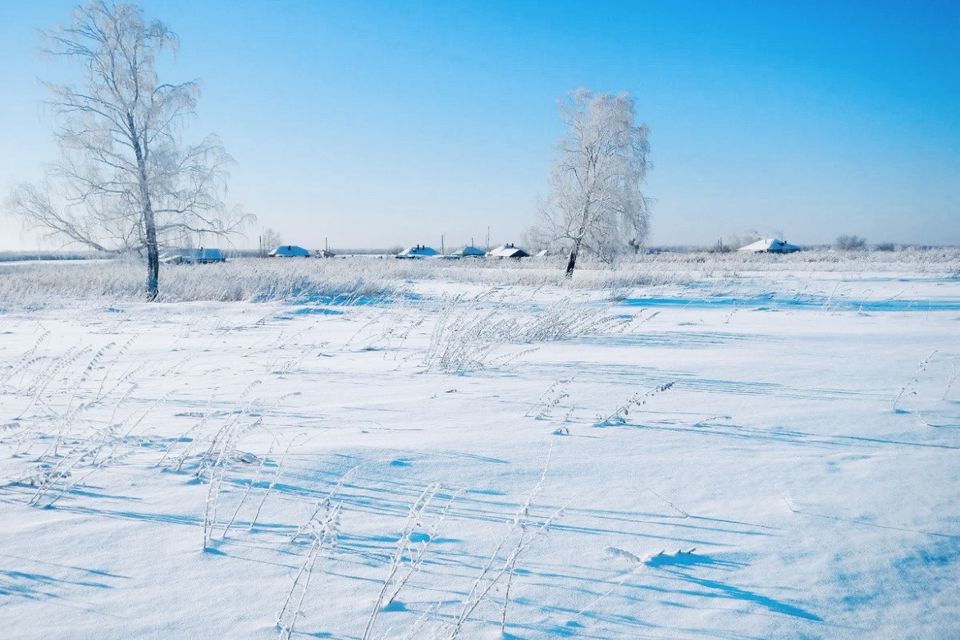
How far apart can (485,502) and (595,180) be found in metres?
20.8

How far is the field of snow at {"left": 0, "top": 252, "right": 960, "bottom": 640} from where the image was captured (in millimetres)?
1379

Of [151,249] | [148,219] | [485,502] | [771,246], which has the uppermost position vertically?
[771,246]

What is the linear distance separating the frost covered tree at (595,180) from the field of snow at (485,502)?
17.1 meters

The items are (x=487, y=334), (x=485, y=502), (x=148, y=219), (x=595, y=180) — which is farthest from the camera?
(x=595, y=180)

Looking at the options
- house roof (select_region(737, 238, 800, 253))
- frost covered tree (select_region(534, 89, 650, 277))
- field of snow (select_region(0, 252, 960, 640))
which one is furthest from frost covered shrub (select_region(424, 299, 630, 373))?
house roof (select_region(737, 238, 800, 253))

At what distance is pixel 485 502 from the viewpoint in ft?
6.61

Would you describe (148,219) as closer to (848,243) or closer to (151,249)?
(151,249)

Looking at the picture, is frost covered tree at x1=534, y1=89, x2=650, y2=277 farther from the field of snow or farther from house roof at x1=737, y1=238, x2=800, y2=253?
house roof at x1=737, y1=238, x2=800, y2=253

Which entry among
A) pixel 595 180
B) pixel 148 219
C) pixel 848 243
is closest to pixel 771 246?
pixel 848 243

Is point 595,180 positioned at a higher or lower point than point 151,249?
higher

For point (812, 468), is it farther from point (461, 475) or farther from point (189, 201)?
point (189, 201)

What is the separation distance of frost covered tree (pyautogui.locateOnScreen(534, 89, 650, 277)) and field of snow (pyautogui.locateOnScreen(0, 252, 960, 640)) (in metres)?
17.1

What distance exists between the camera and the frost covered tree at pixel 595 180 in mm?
21219

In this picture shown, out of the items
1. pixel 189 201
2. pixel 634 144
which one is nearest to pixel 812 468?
pixel 189 201
